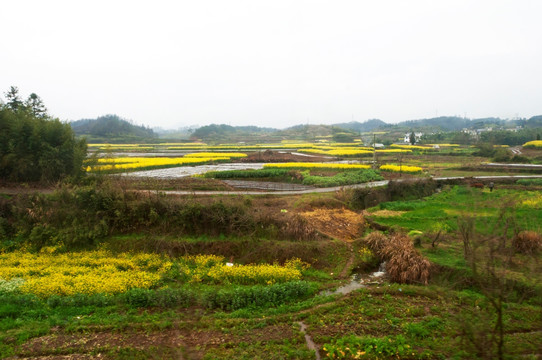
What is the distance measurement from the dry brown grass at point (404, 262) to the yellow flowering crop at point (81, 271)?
9.90m

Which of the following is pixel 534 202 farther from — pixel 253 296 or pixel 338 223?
pixel 253 296

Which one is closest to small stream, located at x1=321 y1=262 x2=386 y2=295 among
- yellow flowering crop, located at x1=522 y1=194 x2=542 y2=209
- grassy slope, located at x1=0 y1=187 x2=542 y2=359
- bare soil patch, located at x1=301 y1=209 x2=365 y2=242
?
grassy slope, located at x1=0 y1=187 x2=542 y2=359

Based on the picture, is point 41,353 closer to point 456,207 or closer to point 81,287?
point 81,287

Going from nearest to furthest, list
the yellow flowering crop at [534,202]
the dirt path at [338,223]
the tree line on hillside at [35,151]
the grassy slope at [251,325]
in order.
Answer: the grassy slope at [251,325], the dirt path at [338,223], the yellow flowering crop at [534,202], the tree line on hillside at [35,151]

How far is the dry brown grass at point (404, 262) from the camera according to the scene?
1217 centimetres

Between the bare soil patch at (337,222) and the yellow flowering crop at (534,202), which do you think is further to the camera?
the yellow flowering crop at (534,202)

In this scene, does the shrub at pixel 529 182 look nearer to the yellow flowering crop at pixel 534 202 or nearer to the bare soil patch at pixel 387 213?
the yellow flowering crop at pixel 534 202

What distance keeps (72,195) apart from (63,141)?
10547 millimetres

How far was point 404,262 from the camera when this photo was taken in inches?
490

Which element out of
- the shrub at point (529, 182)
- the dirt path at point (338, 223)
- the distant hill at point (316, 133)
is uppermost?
the distant hill at point (316, 133)

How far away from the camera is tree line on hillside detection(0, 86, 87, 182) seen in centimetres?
2311

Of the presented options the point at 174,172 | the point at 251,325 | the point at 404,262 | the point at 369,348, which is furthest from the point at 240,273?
the point at 174,172

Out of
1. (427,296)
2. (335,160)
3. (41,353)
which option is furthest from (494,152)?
(41,353)

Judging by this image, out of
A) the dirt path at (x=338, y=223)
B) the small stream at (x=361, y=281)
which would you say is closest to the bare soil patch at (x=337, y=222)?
the dirt path at (x=338, y=223)
